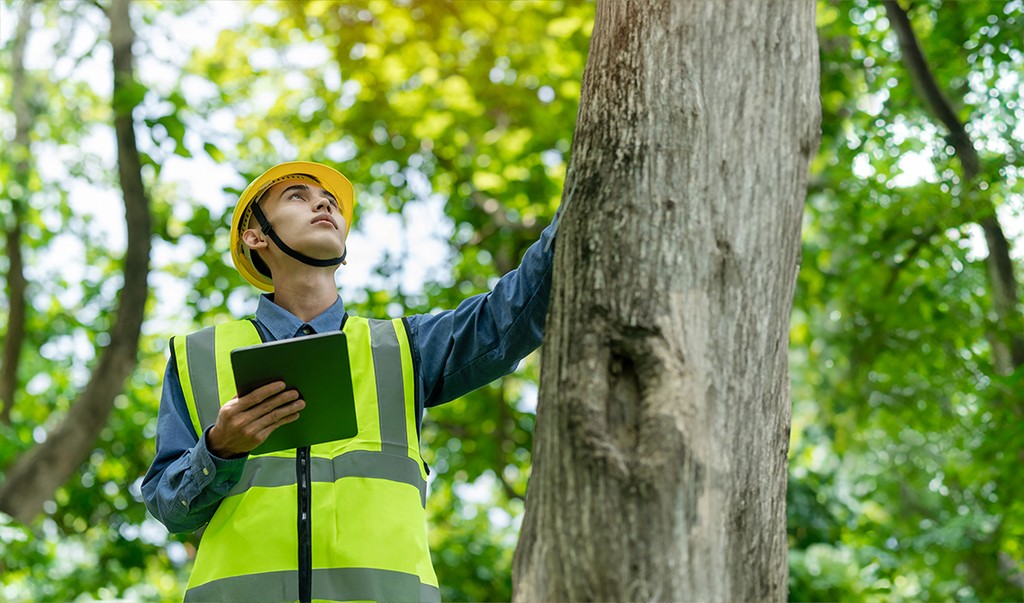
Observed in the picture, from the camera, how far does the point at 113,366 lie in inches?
295

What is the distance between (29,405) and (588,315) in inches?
468

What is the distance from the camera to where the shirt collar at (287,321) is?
278 cm

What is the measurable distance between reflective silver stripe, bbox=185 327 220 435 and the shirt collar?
0.55ft

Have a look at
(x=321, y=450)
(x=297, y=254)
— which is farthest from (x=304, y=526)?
(x=297, y=254)

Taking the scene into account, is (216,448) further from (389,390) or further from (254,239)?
(254,239)

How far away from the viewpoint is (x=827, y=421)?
9445 millimetres

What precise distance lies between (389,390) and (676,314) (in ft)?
3.33

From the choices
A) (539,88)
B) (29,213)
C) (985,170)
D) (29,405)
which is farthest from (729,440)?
(29,405)

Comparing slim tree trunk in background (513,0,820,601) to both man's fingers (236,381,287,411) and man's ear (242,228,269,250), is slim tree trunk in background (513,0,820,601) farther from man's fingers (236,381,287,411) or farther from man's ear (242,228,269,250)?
man's ear (242,228,269,250)

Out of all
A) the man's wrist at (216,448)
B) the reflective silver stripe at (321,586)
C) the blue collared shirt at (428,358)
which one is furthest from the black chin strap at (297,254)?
the reflective silver stripe at (321,586)

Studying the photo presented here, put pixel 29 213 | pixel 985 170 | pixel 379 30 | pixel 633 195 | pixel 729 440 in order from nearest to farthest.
A: pixel 729 440, pixel 633 195, pixel 985 170, pixel 379 30, pixel 29 213

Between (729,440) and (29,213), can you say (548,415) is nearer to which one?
(729,440)

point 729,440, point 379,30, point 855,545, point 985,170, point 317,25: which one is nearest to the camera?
point 729,440

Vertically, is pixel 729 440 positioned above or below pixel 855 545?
below
